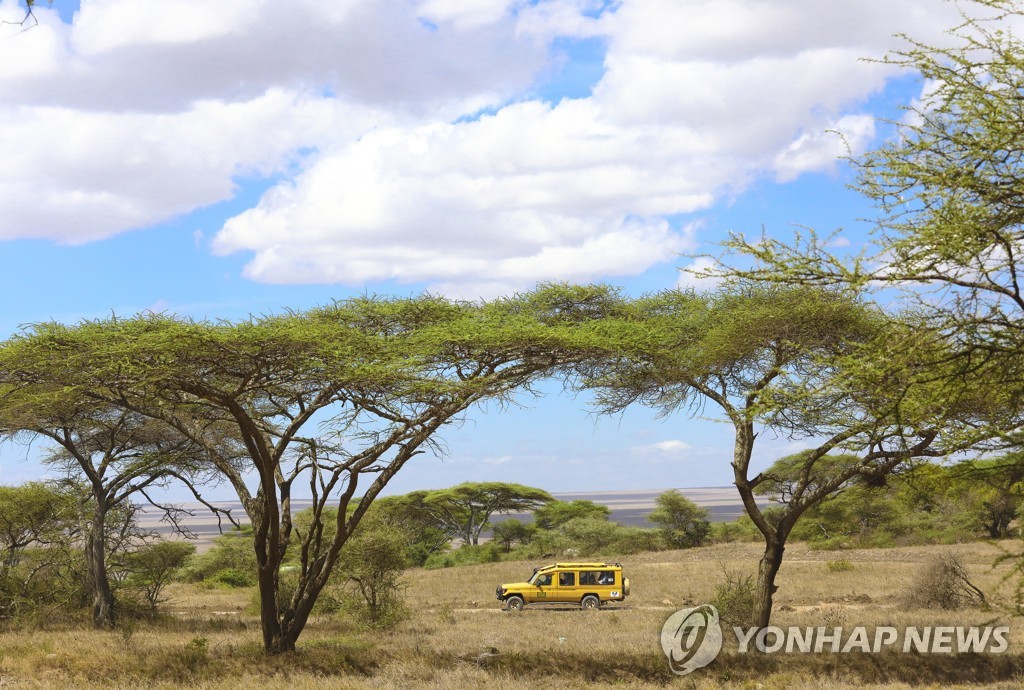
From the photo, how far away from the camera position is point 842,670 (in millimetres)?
14609

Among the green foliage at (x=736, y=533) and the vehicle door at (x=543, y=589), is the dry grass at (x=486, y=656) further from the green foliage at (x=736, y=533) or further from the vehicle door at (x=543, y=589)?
the green foliage at (x=736, y=533)

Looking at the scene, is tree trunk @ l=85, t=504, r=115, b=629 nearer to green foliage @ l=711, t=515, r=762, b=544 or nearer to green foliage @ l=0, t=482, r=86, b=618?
green foliage @ l=0, t=482, r=86, b=618

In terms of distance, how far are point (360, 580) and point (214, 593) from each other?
21.1 metres

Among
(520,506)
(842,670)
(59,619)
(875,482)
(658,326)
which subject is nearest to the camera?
(842,670)

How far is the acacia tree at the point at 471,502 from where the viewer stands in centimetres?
5962

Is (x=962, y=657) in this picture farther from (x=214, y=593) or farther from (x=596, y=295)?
(x=214, y=593)

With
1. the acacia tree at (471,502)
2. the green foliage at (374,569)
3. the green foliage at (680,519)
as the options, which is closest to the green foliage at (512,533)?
the acacia tree at (471,502)

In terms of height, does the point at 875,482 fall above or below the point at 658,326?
below

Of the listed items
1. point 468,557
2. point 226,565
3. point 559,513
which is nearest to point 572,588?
point 468,557

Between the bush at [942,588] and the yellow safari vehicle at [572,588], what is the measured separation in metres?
7.97

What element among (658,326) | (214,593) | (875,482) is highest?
(658,326)

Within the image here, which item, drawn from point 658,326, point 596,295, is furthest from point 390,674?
point 596,295

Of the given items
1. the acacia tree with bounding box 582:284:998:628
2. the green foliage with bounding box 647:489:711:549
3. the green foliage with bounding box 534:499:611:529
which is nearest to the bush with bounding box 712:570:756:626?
the acacia tree with bounding box 582:284:998:628

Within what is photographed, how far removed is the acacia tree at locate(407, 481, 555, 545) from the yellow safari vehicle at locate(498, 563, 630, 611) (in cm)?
3211
